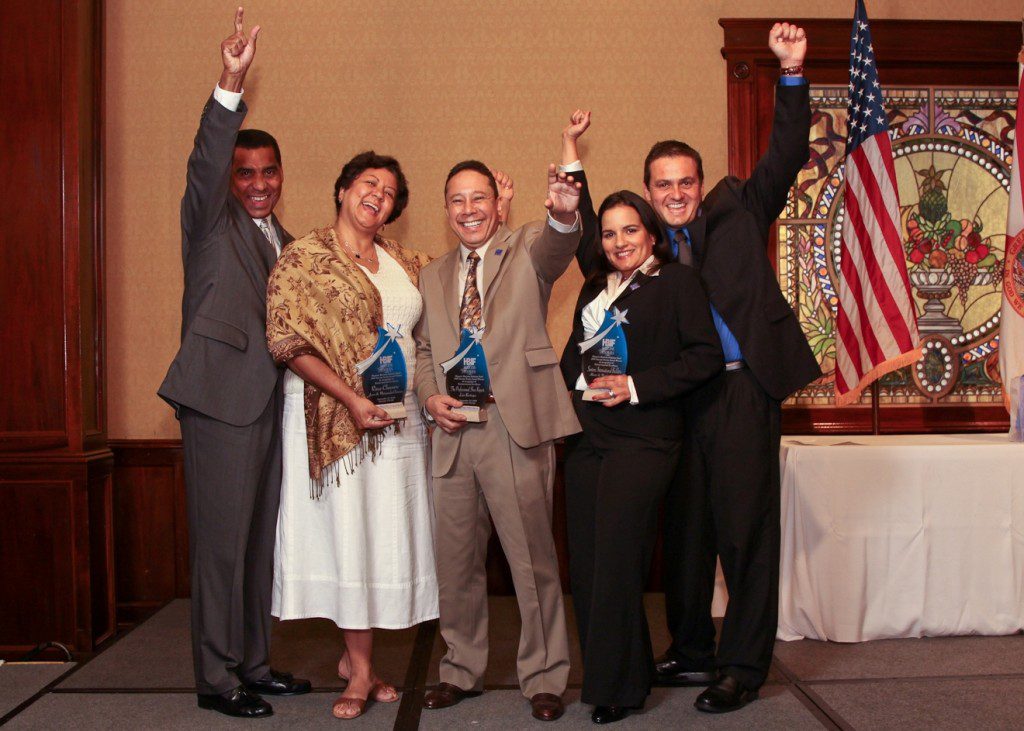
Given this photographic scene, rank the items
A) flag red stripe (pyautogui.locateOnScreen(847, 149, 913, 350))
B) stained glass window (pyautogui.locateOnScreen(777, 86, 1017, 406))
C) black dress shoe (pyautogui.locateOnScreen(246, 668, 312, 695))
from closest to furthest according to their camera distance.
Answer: black dress shoe (pyautogui.locateOnScreen(246, 668, 312, 695)) < flag red stripe (pyautogui.locateOnScreen(847, 149, 913, 350)) < stained glass window (pyautogui.locateOnScreen(777, 86, 1017, 406))

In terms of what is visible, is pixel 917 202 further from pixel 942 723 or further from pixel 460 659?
pixel 460 659

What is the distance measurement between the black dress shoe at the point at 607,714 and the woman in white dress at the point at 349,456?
1.89 feet

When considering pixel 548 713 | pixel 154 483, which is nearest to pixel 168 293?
pixel 154 483

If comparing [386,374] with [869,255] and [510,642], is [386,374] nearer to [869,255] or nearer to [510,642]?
[510,642]

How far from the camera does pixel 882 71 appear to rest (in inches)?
164

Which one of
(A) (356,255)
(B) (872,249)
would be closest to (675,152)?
(A) (356,255)

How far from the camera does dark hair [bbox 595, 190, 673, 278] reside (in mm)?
2637

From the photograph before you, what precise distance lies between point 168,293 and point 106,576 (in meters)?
1.28

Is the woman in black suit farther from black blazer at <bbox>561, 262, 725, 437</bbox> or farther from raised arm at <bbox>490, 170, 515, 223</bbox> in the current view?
raised arm at <bbox>490, 170, 515, 223</bbox>

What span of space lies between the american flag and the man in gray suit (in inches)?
93.0

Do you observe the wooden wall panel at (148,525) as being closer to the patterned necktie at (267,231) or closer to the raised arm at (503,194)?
the patterned necktie at (267,231)

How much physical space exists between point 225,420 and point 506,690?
1229 mm

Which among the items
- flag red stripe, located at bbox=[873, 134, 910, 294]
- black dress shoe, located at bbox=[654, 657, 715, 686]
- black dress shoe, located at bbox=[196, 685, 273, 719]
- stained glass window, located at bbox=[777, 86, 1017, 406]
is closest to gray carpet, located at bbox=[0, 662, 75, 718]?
black dress shoe, located at bbox=[196, 685, 273, 719]

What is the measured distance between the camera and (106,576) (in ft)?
12.0
